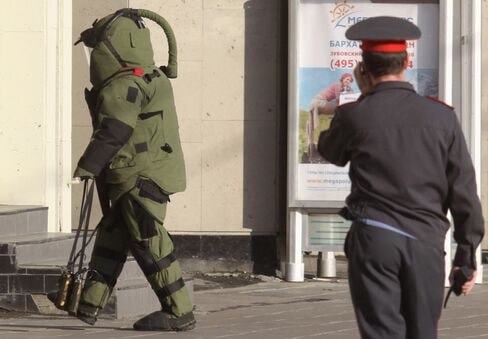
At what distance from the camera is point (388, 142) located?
204 inches

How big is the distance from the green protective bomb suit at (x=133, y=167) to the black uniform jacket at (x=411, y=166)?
2980mm

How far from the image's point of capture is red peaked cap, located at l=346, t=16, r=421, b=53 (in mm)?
5195

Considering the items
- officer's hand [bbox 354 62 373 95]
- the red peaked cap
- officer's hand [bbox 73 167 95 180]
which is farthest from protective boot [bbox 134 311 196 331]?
the red peaked cap

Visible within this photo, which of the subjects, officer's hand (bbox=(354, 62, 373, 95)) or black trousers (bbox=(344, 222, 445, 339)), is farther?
officer's hand (bbox=(354, 62, 373, 95))

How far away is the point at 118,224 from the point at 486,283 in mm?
4522

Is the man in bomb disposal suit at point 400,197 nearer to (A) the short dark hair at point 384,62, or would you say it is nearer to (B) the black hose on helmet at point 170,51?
(A) the short dark hair at point 384,62

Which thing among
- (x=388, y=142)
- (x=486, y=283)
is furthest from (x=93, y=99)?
(x=486, y=283)

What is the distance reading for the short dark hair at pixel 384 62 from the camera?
17.2 ft

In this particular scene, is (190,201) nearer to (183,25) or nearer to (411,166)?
(183,25)

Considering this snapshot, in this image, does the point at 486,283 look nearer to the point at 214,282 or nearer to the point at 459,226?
the point at 214,282

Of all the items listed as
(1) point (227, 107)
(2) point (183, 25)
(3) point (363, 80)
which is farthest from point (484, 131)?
(3) point (363, 80)

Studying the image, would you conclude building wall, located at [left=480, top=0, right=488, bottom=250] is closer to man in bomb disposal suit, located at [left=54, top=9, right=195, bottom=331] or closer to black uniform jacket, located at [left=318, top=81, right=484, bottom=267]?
man in bomb disposal suit, located at [left=54, top=9, right=195, bottom=331]

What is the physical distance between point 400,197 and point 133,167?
3.24m

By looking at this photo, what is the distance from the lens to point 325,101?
11.8m
